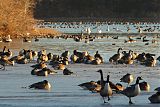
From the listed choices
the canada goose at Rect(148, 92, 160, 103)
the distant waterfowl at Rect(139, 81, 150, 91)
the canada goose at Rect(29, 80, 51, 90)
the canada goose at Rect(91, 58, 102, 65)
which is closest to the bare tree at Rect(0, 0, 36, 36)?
the canada goose at Rect(91, 58, 102, 65)

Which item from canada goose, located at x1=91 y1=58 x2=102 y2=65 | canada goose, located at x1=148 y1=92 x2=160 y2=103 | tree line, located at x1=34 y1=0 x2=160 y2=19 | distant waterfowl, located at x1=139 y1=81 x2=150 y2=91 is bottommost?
canada goose, located at x1=148 y1=92 x2=160 y2=103

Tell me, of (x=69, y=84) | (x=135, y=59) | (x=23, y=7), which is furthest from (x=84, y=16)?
(x=69, y=84)

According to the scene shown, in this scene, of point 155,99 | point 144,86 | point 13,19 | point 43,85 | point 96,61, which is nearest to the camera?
point 155,99

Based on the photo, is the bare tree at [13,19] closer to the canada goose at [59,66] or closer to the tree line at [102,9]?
the canada goose at [59,66]

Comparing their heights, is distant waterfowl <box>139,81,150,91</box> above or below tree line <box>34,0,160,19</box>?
below

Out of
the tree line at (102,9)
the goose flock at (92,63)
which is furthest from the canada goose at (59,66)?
the tree line at (102,9)

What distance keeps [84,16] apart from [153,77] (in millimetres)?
115954

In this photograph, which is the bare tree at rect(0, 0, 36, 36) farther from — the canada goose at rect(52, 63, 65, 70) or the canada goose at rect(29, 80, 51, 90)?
the canada goose at rect(29, 80, 51, 90)

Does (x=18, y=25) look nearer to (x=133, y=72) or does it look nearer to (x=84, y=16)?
(x=133, y=72)

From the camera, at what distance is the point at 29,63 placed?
26.4 m

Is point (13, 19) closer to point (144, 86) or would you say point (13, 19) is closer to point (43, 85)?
point (43, 85)

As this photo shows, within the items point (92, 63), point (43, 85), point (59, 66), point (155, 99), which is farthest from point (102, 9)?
point (155, 99)

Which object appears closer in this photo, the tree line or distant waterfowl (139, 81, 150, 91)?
distant waterfowl (139, 81, 150, 91)

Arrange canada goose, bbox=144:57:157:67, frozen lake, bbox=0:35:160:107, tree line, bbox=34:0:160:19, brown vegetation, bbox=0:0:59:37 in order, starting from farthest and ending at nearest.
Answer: tree line, bbox=34:0:160:19, brown vegetation, bbox=0:0:59:37, canada goose, bbox=144:57:157:67, frozen lake, bbox=0:35:160:107
